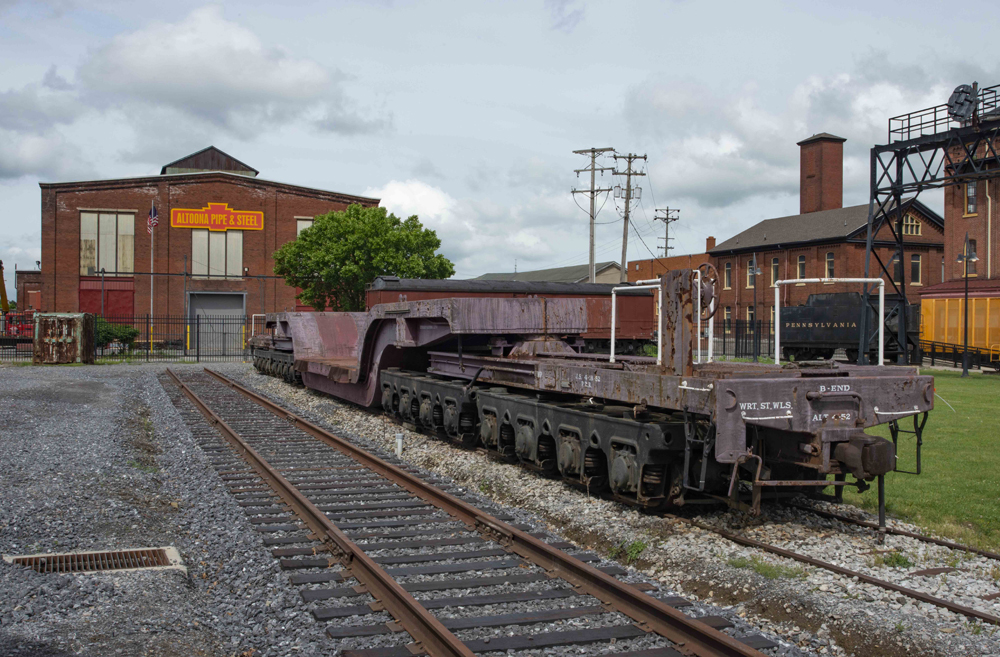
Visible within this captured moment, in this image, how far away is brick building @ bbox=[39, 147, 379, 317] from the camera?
162 feet

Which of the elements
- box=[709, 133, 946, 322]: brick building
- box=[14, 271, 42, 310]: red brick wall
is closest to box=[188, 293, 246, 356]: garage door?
box=[14, 271, 42, 310]: red brick wall

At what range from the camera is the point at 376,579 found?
A: 5512 millimetres

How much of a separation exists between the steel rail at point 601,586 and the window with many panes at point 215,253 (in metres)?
45.3

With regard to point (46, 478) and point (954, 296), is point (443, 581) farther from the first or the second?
point (954, 296)

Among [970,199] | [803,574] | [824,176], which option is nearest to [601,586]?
[803,574]

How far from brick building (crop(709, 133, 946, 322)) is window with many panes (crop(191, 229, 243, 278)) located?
31961 millimetres

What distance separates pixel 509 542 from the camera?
6.53 metres

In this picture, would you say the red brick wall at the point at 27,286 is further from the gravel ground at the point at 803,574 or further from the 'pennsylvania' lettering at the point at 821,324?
the gravel ground at the point at 803,574

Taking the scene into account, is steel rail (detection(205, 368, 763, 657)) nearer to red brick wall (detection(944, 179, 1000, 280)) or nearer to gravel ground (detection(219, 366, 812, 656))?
gravel ground (detection(219, 366, 812, 656))

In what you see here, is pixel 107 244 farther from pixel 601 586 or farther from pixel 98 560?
pixel 601 586

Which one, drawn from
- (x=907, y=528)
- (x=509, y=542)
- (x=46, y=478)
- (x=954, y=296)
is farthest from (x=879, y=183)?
(x=46, y=478)

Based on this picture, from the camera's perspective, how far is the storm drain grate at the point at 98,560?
5852 mm

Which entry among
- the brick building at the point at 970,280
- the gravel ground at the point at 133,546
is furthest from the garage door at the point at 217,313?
the gravel ground at the point at 133,546

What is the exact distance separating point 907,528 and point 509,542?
3447mm
